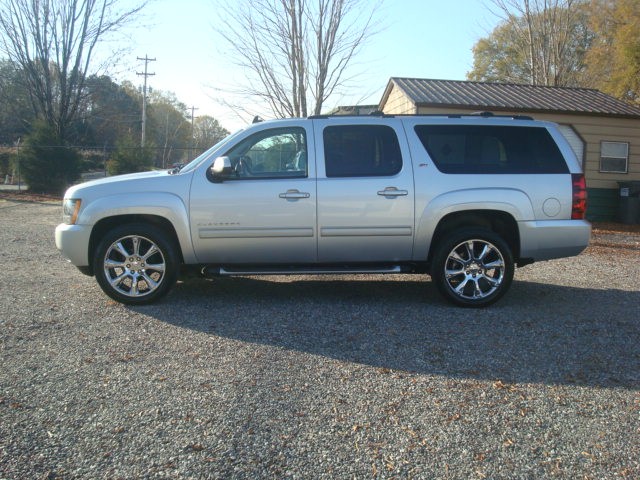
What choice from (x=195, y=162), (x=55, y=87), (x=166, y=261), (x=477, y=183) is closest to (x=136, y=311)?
(x=166, y=261)

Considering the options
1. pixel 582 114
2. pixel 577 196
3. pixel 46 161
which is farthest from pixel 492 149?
pixel 46 161

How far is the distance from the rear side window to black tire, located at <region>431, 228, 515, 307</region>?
27.4 inches

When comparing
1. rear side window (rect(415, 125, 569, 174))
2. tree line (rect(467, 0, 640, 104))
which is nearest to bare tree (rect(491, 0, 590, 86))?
tree line (rect(467, 0, 640, 104))

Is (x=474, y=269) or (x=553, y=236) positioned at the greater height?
(x=553, y=236)

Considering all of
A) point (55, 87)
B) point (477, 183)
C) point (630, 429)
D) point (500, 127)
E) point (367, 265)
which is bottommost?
point (630, 429)

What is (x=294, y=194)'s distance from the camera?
5.86 meters

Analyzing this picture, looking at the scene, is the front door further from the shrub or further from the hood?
the shrub

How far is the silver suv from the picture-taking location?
19.2 feet

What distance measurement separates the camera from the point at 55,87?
25.4 meters

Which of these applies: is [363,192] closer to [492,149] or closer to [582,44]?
[492,149]

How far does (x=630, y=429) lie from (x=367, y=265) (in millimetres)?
3147

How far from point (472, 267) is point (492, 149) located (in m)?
1.25

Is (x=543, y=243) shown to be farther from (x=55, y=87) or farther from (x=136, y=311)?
(x=55, y=87)

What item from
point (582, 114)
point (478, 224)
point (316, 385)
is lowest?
point (316, 385)
